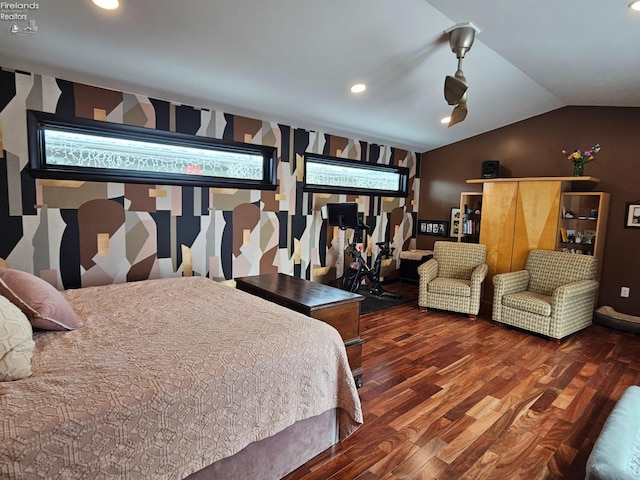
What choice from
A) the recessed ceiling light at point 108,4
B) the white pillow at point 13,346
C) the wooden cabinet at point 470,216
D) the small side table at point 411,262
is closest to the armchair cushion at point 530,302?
the wooden cabinet at point 470,216

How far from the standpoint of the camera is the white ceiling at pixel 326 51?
236cm

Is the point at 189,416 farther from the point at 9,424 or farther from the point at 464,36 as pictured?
the point at 464,36

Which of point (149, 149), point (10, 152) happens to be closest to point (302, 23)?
point (149, 149)

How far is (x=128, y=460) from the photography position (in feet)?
4.19

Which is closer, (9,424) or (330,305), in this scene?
(9,424)

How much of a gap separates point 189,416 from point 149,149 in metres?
2.85

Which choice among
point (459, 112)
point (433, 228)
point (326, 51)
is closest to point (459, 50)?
point (459, 112)

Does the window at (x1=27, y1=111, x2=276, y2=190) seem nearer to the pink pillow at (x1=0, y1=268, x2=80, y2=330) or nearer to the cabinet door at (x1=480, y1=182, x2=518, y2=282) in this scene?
the pink pillow at (x1=0, y1=268, x2=80, y2=330)

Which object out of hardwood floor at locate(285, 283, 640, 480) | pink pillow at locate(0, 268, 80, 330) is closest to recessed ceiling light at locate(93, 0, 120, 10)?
pink pillow at locate(0, 268, 80, 330)

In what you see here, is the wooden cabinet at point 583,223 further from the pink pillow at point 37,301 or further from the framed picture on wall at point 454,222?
the pink pillow at point 37,301

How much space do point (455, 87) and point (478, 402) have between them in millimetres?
2380

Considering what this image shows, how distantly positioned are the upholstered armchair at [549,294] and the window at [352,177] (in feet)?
7.60

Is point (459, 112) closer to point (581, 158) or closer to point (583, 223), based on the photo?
point (581, 158)

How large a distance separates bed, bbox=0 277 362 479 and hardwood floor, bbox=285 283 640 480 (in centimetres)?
31
